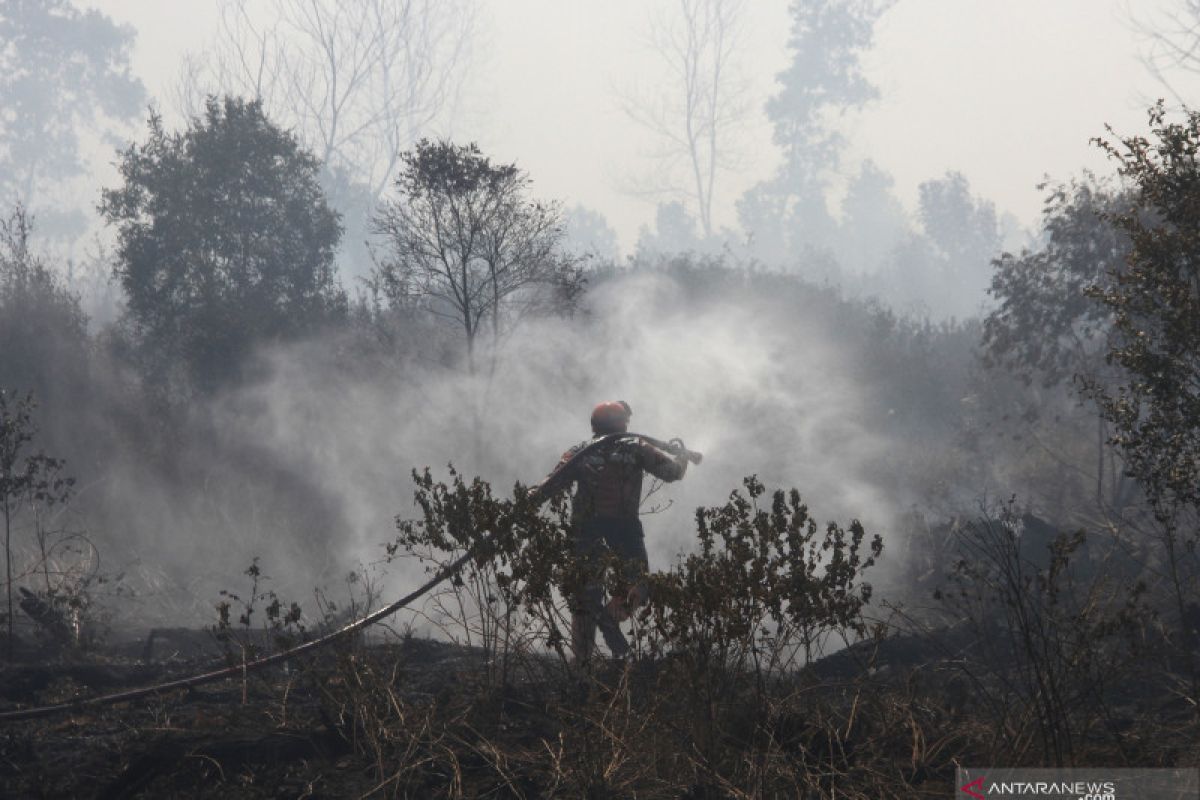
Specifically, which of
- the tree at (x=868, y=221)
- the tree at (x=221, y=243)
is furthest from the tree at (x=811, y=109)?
the tree at (x=221, y=243)

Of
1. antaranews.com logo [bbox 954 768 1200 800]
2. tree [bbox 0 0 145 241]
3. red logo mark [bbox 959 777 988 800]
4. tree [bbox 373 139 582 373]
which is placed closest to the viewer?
antaranews.com logo [bbox 954 768 1200 800]

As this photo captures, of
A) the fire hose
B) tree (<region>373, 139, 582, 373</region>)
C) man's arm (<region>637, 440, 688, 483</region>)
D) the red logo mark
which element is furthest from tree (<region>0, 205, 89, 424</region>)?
the red logo mark

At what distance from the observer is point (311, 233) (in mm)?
20906

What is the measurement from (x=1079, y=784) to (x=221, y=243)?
1892cm

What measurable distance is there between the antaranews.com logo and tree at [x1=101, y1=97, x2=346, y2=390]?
16170 millimetres

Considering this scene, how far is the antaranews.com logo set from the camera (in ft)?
12.3

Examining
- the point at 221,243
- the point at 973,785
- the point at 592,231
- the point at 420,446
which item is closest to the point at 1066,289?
the point at 420,446

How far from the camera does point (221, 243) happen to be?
2000 cm

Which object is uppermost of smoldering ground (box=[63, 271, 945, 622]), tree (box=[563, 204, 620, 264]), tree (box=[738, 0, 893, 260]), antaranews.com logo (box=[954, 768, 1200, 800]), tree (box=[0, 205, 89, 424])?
tree (box=[563, 204, 620, 264])

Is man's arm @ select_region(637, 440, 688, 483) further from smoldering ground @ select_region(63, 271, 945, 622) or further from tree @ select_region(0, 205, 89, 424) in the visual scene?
tree @ select_region(0, 205, 89, 424)

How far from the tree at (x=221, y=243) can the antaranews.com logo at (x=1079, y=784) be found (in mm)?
16170

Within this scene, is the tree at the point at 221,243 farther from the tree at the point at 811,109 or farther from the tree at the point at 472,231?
the tree at the point at 811,109

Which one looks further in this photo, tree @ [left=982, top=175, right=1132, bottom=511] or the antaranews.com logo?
tree @ [left=982, top=175, right=1132, bottom=511]

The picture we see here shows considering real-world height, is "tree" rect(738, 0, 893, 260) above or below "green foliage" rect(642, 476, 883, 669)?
above
